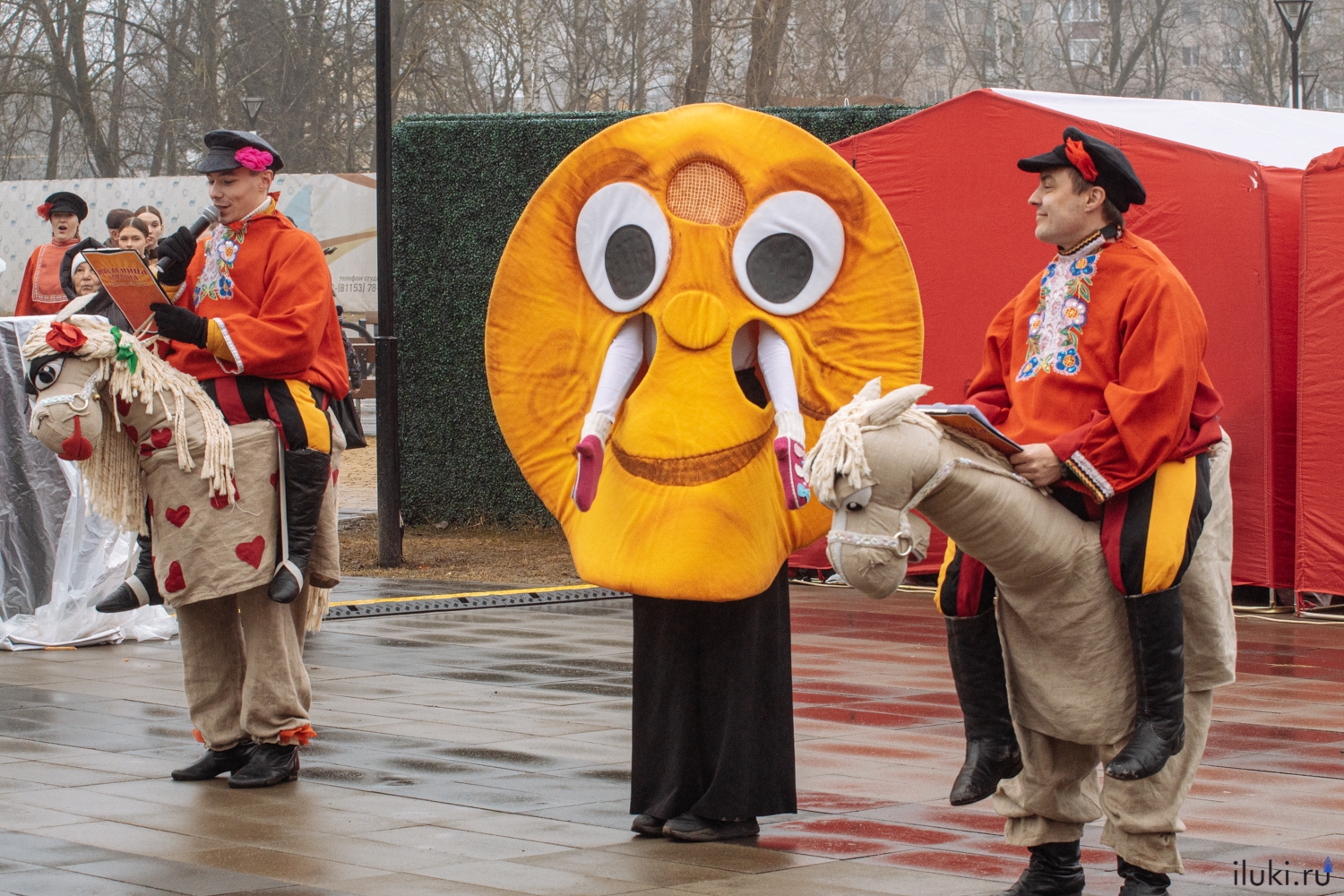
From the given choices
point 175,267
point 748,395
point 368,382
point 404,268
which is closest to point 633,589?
point 748,395

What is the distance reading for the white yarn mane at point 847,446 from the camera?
3557 mm

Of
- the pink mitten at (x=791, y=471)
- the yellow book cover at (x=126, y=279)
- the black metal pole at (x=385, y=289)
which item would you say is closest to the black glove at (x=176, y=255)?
the yellow book cover at (x=126, y=279)

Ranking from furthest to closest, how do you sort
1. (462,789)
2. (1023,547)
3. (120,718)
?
1. (120,718)
2. (462,789)
3. (1023,547)

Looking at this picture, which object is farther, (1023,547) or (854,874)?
(854,874)

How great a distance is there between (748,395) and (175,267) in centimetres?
200

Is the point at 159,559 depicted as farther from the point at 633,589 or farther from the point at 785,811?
the point at 785,811

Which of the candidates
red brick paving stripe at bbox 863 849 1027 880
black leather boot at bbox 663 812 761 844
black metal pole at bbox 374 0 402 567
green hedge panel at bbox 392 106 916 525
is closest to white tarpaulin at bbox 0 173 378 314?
green hedge panel at bbox 392 106 916 525

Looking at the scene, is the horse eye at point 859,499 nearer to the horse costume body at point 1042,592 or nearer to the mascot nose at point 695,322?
the horse costume body at point 1042,592

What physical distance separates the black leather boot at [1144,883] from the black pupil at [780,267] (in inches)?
68.4

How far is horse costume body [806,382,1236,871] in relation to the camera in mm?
3590

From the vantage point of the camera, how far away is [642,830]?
15.9ft

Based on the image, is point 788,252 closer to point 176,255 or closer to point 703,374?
point 703,374

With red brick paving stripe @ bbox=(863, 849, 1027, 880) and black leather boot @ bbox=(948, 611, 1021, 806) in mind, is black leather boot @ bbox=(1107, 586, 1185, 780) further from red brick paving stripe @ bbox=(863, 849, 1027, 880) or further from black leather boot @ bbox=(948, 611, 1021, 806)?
red brick paving stripe @ bbox=(863, 849, 1027, 880)

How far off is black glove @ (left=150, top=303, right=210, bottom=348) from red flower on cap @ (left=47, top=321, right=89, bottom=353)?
225 millimetres
